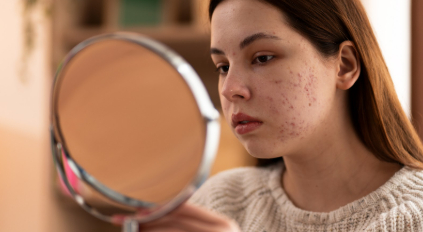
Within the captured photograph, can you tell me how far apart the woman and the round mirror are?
29 centimetres

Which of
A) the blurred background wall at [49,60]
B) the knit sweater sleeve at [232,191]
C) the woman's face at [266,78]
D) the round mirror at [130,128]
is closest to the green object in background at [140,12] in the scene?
the blurred background wall at [49,60]

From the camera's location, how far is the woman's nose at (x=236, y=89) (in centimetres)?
65

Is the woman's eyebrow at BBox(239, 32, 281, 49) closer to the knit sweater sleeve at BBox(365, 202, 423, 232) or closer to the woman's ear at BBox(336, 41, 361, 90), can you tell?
the woman's ear at BBox(336, 41, 361, 90)

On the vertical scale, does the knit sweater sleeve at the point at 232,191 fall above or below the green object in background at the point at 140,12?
below

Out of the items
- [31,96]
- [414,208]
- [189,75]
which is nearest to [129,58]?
[189,75]

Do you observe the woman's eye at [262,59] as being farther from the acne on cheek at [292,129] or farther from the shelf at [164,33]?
the shelf at [164,33]

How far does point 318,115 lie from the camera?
731 mm

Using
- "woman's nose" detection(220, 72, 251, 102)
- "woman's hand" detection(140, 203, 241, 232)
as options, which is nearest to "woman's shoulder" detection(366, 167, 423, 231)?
"woman's nose" detection(220, 72, 251, 102)

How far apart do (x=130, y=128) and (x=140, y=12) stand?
4.30ft

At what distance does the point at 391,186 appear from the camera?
0.75m

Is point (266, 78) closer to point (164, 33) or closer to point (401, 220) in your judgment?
point (401, 220)

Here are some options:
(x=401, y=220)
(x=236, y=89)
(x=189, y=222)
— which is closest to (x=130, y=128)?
(x=189, y=222)

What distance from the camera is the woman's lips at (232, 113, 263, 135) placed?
0.67 metres

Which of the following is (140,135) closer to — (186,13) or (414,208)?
(414,208)
